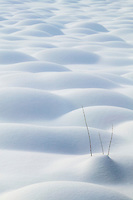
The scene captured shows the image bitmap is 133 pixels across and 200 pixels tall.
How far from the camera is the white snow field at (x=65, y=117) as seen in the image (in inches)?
34.3

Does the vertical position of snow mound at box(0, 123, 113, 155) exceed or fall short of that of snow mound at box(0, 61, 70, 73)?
it exceeds it

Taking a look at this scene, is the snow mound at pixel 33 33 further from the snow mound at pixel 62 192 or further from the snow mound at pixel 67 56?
the snow mound at pixel 62 192

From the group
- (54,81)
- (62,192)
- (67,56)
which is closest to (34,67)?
(54,81)

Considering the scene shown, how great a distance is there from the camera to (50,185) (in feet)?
2.52

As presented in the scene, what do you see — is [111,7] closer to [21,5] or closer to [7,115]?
[21,5]

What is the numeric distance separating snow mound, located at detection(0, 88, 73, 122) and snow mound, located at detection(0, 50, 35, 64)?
31.5 inches

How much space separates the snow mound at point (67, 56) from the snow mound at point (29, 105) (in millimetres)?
934

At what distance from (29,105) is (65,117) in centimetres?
19

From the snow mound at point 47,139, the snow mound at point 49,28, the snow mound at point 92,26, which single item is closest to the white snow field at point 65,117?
the snow mound at point 47,139

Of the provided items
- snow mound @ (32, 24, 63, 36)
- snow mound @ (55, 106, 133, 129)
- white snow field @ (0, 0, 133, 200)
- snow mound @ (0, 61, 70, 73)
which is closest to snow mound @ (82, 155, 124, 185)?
white snow field @ (0, 0, 133, 200)

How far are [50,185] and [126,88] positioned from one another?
1219mm

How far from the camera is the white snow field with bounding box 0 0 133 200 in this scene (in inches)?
34.3

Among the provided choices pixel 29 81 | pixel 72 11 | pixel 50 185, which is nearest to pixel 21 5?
pixel 72 11

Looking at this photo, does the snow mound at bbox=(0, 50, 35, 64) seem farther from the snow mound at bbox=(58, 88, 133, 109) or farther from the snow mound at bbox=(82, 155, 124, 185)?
the snow mound at bbox=(82, 155, 124, 185)
